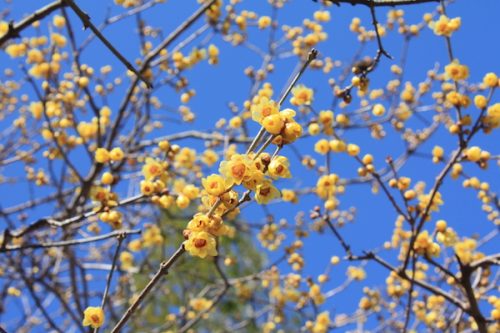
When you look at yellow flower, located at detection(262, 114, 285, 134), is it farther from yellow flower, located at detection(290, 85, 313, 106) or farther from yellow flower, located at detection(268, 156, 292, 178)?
yellow flower, located at detection(290, 85, 313, 106)

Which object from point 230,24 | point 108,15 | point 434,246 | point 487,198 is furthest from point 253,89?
point 434,246

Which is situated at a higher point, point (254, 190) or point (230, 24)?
point (230, 24)

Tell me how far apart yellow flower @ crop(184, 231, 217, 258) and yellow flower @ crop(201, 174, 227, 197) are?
4.9 inches

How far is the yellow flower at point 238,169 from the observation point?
51.5 inches

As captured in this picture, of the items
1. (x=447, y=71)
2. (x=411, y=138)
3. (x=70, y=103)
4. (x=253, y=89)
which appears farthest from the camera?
Answer: (x=411, y=138)

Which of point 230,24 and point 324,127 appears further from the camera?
point 230,24

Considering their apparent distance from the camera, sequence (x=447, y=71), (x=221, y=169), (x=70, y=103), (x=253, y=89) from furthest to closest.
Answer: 1. (x=253, y=89)
2. (x=70, y=103)
3. (x=447, y=71)
4. (x=221, y=169)

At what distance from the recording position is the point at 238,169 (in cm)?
132

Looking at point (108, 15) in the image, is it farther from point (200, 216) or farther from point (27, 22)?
→ point (200, 216)

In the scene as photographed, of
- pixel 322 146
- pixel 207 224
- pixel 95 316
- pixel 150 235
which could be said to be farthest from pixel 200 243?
Answer: pixel 150 235

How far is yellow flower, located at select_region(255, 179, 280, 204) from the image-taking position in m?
1.41

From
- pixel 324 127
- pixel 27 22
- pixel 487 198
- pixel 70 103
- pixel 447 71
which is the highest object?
pixel 70 103

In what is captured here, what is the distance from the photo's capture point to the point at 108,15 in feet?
14.3

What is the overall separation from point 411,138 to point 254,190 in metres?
4.57
